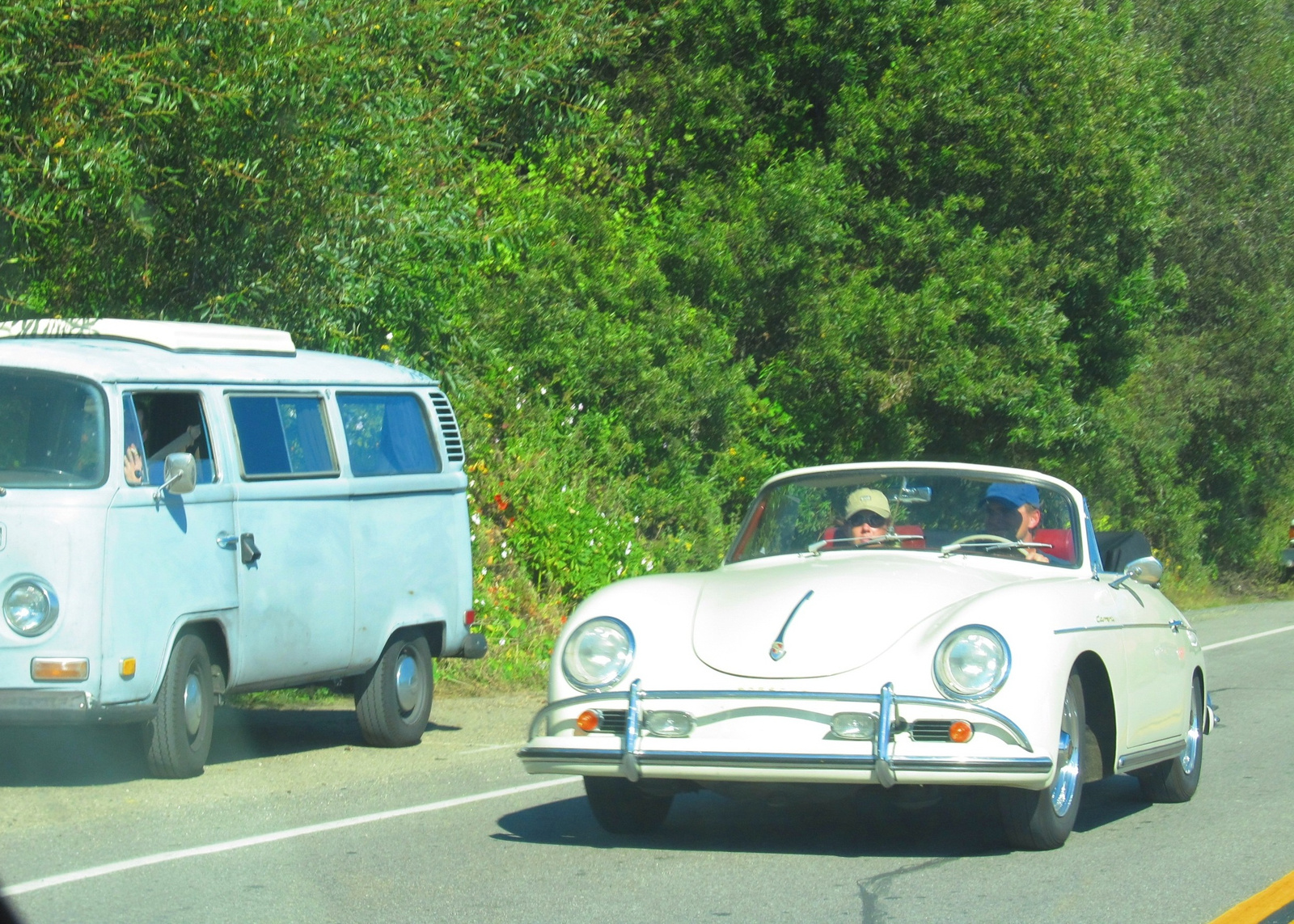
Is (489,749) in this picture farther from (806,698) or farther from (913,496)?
(806,698)

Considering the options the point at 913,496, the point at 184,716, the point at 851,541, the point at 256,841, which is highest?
the point at 913,496

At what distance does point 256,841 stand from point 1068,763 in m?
3.29

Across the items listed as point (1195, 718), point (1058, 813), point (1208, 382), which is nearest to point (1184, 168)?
point (1208, 382)

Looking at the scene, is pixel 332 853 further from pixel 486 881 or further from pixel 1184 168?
pixel 1184 168

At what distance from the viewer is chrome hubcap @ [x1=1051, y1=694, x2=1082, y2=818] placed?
6039mm

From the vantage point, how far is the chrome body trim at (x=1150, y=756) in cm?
657

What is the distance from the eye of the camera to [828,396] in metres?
17.7

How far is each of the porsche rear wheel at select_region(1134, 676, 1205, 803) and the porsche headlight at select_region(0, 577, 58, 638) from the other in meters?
5.17

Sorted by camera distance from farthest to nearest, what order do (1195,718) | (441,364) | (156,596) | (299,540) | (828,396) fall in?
(828,396), (441,364), (299,540), (1195,718), (156,596)

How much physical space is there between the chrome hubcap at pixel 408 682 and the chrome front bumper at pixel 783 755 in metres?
3.47

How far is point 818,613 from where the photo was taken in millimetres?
5934

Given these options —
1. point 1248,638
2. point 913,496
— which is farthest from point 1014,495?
point 1248,638

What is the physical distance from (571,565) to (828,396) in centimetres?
483

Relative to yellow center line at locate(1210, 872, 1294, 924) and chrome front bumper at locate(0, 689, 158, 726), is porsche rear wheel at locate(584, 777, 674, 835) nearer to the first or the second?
yellow center line at locate(1210, 872, 1294, 924)
